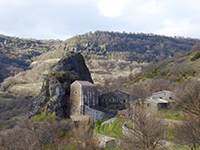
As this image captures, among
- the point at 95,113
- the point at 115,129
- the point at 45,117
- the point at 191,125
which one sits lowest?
the point at 115,129

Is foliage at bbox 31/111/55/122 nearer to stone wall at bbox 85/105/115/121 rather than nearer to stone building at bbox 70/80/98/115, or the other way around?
stone building at bbox 70/80/98/115

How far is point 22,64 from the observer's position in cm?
18138

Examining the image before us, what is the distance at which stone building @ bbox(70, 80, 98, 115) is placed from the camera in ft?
120

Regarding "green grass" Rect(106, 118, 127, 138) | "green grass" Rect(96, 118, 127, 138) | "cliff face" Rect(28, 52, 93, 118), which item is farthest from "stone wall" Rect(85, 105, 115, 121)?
"cliff face" Rect(28, 52, 93, 118)

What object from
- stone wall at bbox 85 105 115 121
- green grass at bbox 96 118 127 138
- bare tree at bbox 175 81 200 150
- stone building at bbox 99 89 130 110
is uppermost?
bare tree at bbox 175 81 200 150

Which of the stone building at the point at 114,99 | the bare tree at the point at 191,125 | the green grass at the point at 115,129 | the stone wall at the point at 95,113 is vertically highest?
the bare tree at the point at 191,125

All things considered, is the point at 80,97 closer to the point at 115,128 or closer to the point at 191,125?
the point at 115,128

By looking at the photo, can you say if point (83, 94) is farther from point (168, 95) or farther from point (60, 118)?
point (168, 95)

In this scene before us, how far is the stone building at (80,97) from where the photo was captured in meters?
36.7

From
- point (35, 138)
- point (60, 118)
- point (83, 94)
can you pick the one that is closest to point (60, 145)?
point (35, 138)

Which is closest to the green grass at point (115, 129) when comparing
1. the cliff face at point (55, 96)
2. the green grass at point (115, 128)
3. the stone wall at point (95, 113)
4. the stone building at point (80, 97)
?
the green grass at point (115, 128)

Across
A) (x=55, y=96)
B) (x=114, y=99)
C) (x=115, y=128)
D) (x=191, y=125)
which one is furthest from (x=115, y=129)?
(x=55, y=96)

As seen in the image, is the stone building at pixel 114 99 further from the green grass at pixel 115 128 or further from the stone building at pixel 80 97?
the green grass at pixel 115 128

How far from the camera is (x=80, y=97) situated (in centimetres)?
3688
